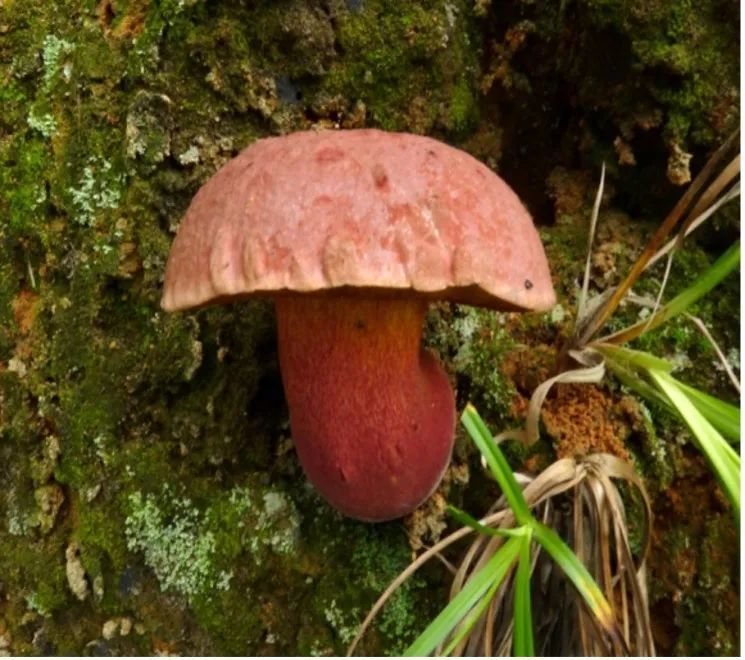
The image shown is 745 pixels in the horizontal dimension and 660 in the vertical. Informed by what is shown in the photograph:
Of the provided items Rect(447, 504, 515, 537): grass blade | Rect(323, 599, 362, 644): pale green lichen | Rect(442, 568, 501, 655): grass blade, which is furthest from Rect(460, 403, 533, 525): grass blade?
Rect(323, 599, 362, 644): pale green lichen

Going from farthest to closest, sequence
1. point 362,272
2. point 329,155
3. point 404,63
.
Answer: point 404,63
point 329,155
point 362,272

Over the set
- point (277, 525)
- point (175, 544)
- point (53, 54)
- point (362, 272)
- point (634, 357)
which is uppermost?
point (362, 272)

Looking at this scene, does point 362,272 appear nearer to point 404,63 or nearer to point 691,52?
point 404,63

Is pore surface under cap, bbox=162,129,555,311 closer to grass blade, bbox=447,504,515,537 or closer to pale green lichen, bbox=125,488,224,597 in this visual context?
grass blade, bbox=447,504,515,537

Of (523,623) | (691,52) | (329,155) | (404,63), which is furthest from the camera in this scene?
(404,63)

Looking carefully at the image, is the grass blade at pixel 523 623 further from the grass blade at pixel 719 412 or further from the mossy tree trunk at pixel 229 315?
the grass blade at pixel 719 412

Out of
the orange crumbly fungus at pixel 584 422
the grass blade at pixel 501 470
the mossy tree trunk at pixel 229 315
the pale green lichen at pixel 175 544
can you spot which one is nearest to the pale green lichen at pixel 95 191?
the mossy tree trunk at pixel 229 315

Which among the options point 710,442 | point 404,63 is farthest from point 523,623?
point 404,63
